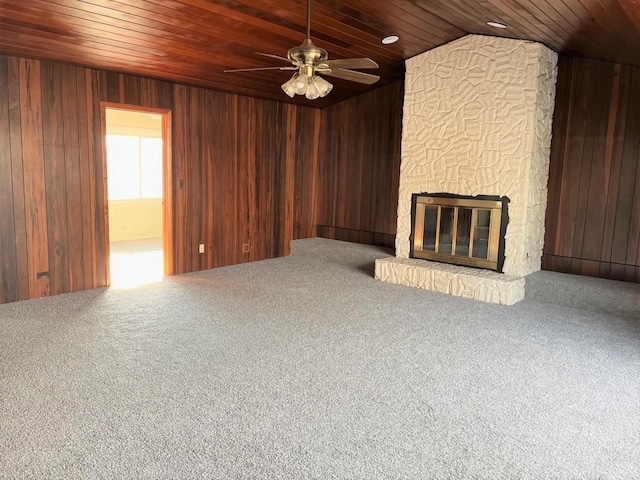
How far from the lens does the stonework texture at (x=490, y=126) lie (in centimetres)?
502

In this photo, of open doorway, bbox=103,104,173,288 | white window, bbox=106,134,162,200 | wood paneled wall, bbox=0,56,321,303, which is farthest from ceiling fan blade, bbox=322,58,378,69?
white window, bbox=106,134,162,200

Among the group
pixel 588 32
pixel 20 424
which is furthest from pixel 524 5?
pixel 20 424

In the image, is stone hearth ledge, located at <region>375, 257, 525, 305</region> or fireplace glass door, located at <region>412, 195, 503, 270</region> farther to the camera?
fireplace glass door, located at <region>412, 195, 503, 270</region>

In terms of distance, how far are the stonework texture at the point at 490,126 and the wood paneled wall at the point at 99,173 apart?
213 centimetres

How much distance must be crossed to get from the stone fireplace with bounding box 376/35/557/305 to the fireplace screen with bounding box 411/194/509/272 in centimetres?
8

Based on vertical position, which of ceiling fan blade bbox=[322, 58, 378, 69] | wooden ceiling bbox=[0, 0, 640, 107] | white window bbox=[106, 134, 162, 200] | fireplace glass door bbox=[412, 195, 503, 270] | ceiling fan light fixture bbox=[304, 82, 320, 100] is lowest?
fireplace glass door bbox=[412, 195, 503, 270]

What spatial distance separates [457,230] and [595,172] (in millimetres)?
1536

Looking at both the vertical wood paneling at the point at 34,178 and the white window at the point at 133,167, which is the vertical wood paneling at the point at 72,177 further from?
the white window at the point at 133,167

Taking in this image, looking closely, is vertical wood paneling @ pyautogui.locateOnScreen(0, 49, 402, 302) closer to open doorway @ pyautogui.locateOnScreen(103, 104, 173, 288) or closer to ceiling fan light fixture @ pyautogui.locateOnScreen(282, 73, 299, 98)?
open doorway @ pyautogui.locateOnScreen(103, 104, 173, 288)

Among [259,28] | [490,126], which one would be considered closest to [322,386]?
[259,28]

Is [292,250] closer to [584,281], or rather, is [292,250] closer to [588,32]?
[584,281]

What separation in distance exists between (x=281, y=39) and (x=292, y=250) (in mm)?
3341

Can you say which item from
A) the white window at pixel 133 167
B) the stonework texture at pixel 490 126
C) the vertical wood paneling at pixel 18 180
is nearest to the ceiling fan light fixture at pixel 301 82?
the stonework texture at pixel 490 126

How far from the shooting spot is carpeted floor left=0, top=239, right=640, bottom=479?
218 centimetres
